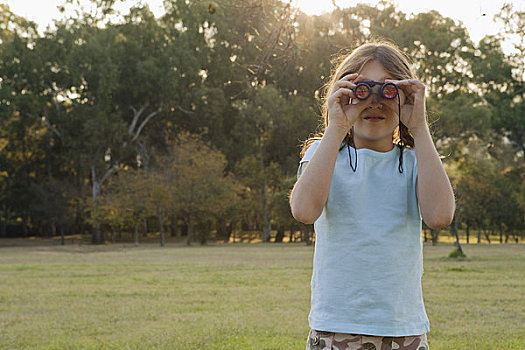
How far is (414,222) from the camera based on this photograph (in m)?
2.07

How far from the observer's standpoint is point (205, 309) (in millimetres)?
Result: 9508

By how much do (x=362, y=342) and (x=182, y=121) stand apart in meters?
39.1

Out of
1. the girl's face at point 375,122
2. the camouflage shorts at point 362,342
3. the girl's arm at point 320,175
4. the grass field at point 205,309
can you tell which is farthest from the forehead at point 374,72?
the grass field at point 205,309

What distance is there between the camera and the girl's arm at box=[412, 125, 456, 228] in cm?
200

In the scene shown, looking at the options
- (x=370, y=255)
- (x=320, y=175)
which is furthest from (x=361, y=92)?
(x=370, y=255)

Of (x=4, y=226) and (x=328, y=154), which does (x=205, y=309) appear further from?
(x=4, y=226)

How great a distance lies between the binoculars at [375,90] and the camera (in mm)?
1950

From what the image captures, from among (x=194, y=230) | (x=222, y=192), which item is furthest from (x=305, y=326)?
(x=194, y=230)

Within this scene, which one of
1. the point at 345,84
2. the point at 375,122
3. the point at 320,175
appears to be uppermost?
the point at 345,84

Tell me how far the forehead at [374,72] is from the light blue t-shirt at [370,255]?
269 millimetres

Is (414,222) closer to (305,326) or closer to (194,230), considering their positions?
(305,326)

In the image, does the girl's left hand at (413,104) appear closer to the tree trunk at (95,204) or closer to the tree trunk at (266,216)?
the tree trunk at (95,204)

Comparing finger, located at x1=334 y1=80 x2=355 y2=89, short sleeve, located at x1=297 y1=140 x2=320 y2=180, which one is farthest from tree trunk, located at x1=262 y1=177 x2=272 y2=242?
finger, located at x1=334 y1=80 x2=355 y2=89

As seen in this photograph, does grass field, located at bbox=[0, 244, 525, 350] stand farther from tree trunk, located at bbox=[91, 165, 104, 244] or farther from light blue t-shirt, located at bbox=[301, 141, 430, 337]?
tree trunk, located at bbox=[91, 165, 104, 244]
